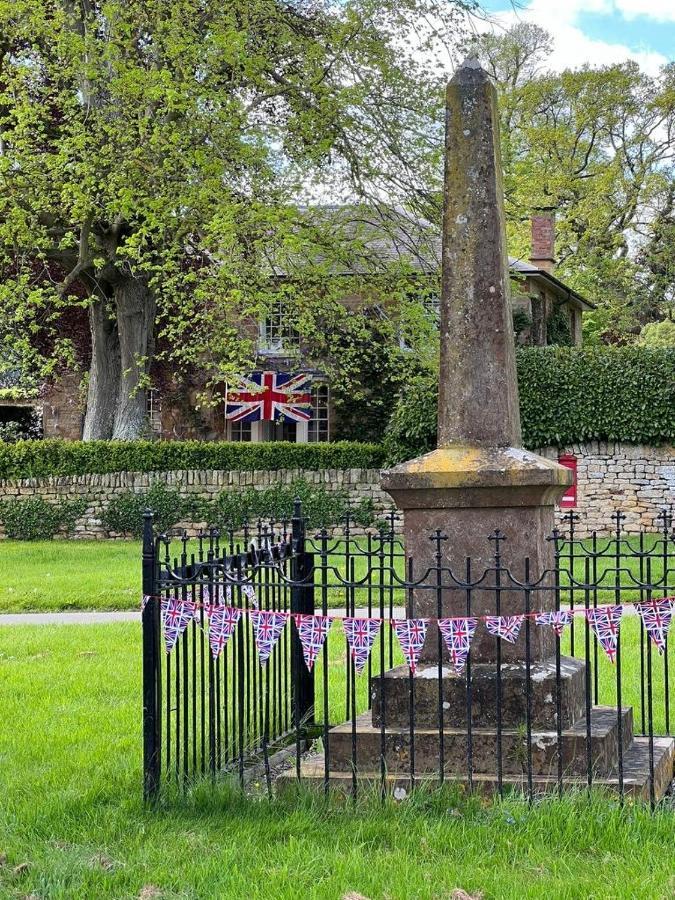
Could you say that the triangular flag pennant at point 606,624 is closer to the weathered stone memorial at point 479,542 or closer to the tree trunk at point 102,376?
the weathered stone memorial at point 479,542

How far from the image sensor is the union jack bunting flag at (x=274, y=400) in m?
29.7

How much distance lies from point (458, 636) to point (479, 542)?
0.62 m

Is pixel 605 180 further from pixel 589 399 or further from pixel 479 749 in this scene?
pixel 479 749

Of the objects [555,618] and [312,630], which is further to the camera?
[312,630]

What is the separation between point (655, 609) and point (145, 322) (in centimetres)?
1960

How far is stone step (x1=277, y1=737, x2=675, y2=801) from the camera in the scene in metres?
5.03

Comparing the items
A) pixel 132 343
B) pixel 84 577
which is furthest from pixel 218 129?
pixel 84 577

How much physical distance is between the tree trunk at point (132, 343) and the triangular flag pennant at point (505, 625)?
61.5ft

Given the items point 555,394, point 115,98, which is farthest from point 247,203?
point 555,394

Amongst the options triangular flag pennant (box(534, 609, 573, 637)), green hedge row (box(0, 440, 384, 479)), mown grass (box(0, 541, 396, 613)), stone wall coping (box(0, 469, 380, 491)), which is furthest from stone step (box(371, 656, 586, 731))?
green hedge row (box(0, 440, 384, 479))

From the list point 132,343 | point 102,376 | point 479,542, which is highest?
point 132,343

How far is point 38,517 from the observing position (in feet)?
73.6

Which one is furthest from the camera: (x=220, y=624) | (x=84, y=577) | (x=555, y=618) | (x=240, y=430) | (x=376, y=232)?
(x=240, y=430)

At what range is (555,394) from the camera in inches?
873
